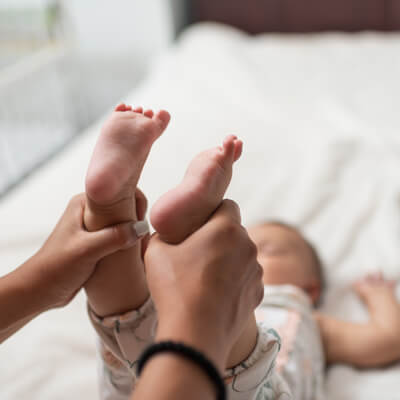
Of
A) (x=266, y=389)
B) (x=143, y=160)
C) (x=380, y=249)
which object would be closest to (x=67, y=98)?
(x=380, y=249)

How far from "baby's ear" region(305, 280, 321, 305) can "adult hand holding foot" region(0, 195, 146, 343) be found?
1.50ft

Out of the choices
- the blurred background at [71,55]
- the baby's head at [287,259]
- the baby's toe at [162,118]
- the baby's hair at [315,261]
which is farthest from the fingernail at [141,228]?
the blurred background at [71,55]

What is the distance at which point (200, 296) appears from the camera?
40cm

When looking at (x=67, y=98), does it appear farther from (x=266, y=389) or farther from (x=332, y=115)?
(x=266, y=389)

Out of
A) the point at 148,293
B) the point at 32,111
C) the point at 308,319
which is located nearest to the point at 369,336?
the point at 308,319

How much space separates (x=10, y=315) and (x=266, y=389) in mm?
303

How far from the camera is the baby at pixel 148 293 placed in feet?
1.64

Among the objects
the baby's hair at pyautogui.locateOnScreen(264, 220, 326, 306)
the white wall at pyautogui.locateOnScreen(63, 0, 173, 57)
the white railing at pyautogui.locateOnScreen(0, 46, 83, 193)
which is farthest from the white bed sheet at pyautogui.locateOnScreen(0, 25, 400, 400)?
the white railing at pyautogui.locateOnScreen(0, 46, 83, 193)

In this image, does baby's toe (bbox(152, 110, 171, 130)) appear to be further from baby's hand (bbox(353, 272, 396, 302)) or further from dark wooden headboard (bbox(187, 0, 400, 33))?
dark wooden headboard (bbox(187, 0, 400, 33))

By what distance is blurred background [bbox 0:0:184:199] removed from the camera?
71.0 inches

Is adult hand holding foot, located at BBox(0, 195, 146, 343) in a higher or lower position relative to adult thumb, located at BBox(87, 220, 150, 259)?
lower

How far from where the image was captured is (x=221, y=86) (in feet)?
4.82

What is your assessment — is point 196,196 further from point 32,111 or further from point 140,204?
point 32,111

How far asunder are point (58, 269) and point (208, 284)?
229 millimetres
